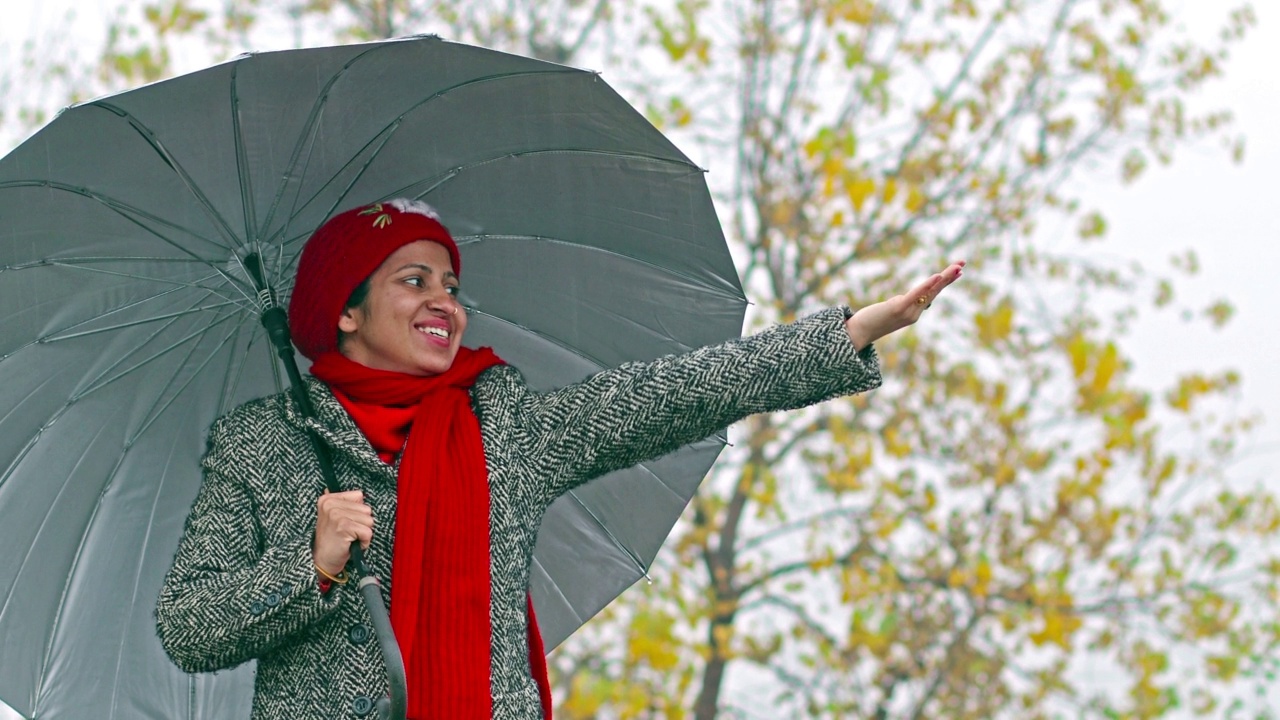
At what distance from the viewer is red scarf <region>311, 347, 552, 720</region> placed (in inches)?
82.0

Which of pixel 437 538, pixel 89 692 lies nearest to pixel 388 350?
pixel 437 538

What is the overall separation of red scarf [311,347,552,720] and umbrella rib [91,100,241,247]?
42 cm

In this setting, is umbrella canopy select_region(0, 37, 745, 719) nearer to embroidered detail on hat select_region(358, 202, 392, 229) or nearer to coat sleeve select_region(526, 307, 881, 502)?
embroidered detail on hat select_region(358, 202, 392, 229)

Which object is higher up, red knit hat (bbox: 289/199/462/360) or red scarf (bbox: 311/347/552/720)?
red knit hat (bbox: 289/199/462/360)

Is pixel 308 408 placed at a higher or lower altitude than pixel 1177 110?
lower

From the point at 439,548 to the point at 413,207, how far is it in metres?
0.60

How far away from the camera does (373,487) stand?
88.7 inches

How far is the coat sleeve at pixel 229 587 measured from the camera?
2088 millimetres

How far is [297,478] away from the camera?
7.45 feet

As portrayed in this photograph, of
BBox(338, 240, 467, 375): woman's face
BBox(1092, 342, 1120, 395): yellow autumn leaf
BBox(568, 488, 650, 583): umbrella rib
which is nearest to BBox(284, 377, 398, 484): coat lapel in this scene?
BBox(338, 240, 467, 375): woman's face

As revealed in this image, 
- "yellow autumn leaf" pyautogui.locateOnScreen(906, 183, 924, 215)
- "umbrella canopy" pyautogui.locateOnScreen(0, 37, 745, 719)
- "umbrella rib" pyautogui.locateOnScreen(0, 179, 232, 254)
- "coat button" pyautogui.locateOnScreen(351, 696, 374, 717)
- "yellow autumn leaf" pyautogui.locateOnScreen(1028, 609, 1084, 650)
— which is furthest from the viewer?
"yellow autumn leaf" pyautogui.locateOnScreen(906, 183, 924, 215)

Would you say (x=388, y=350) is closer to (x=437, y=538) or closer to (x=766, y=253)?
(x=437, y=538)

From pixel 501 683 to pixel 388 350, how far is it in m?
0.55

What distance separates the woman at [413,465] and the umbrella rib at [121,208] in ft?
0.68
